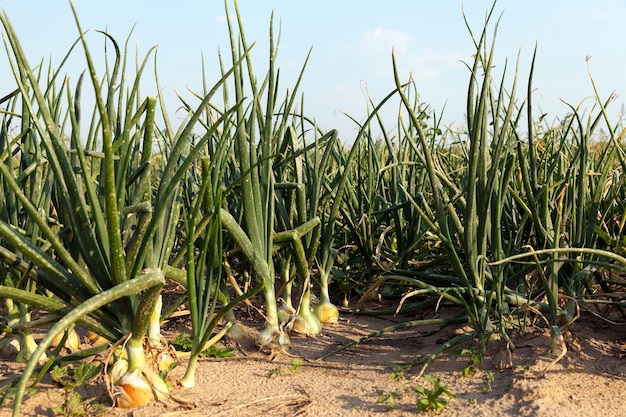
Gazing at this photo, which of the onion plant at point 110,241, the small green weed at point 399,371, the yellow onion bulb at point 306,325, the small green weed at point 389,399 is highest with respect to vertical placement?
the onion plant at point 110,241

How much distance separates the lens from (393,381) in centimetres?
154

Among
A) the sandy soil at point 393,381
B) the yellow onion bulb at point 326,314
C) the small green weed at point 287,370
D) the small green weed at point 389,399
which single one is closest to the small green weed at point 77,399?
the sandy soil at point 393,381

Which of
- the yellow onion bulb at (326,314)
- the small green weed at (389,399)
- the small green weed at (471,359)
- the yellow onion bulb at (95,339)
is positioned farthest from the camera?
the yellow onion bulb at (326,314)

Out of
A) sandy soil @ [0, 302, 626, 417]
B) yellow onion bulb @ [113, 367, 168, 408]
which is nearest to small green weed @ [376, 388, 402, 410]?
sandy soil @ [0, 302, 626, 417]

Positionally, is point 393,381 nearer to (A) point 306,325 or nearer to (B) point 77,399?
(A) point 306,325

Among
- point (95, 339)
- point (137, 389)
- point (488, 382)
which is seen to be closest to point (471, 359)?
point (488, 382)

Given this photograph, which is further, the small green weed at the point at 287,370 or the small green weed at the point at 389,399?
the small green weed at the point at 287,370

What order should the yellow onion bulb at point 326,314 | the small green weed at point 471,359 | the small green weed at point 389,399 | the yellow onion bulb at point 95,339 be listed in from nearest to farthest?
1. the small green weed at point 389,399
2. the small green weed at point 471,359
3. the yellow onion bulb at point 95,339
4. the yellow onion bulb at point 326,314

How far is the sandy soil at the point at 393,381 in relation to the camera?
1364 millimetres

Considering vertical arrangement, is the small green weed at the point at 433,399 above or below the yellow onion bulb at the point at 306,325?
below

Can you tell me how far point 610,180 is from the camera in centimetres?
207

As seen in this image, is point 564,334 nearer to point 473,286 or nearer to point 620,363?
point 620,363

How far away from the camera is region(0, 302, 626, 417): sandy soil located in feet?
4.48

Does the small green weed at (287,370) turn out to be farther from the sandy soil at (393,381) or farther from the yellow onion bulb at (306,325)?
the yellow onion bulb at (306,325)
